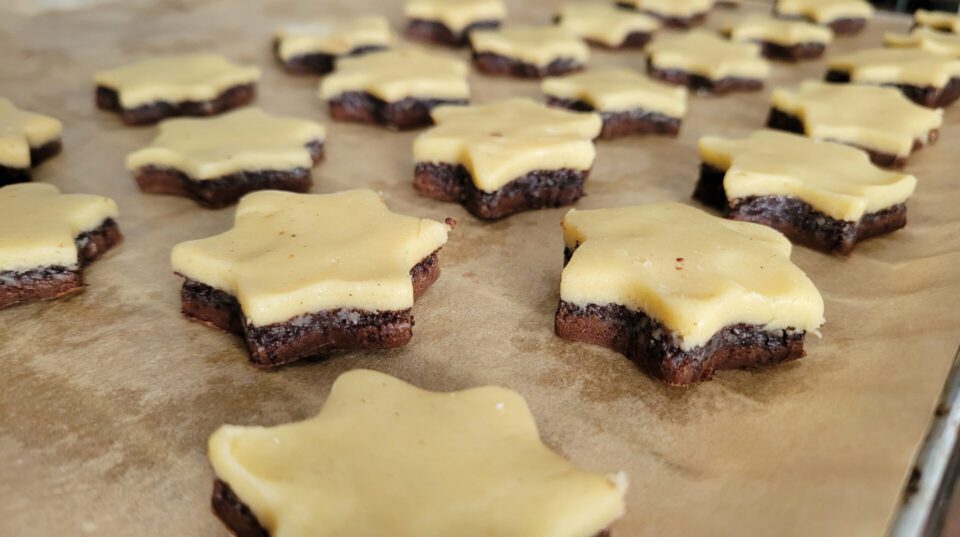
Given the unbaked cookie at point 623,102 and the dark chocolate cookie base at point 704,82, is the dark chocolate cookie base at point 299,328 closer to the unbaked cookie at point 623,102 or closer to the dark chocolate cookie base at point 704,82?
the unbaked cookie at point 623,102

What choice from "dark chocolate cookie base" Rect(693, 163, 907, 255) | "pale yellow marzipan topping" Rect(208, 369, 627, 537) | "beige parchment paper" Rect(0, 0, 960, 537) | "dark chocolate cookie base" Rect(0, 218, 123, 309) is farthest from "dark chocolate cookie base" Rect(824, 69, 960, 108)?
"dark chocolate cookie base" Rect(0, 218, 123, 309)

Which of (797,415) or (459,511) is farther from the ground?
(459,511)

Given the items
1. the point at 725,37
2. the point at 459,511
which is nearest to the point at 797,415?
the point at 459,511

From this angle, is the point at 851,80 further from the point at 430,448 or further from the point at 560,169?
the point at 430,448

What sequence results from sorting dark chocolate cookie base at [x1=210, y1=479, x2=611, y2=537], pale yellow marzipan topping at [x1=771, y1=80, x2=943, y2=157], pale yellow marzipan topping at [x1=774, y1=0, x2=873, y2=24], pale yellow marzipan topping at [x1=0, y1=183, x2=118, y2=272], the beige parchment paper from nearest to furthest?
dark chocolate cookie base at [x1=210, y1=479, x2=611, y2=537], the beige parchment paper, pale yellow marzipan topping at [x1=0, y1=183, x2=118, y2=272], pale yellow marzipan topping at [x1=771, y1=80, x2=943, y2=157], pale yellow marzipan topping at [x1=774, y1=0, x2=873, y2=24]

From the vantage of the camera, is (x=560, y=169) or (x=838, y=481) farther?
(x=560, y=169)

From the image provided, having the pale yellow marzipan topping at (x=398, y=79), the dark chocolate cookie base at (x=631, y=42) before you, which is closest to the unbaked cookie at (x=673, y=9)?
the dark chocolate cookie base at (x=631, y=42)

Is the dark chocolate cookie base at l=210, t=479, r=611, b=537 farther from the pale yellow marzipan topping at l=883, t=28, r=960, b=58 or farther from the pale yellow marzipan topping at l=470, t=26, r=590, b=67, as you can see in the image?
the pale yellow marzipan topping at l=883, t=28, r=960, b=58

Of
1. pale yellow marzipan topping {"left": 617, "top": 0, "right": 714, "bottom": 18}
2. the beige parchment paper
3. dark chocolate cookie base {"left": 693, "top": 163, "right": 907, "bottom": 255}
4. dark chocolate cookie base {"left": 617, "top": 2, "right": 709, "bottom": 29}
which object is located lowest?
the beige parchment paper

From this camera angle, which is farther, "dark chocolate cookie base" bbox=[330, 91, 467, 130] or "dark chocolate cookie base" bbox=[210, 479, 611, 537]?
"dark chocolate cookie base" bbox=[330, 91, 467, 130]
